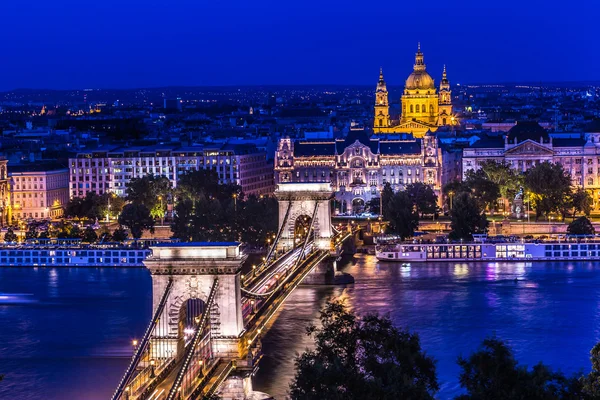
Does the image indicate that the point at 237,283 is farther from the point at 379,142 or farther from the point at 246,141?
the point at 246,141

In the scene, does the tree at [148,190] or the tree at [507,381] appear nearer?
the tree at [507,381]

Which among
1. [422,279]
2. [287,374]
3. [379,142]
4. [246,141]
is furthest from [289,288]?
[246,141]

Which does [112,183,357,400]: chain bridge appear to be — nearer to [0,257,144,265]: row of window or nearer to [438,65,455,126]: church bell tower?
[0,257,144,265]: row of window

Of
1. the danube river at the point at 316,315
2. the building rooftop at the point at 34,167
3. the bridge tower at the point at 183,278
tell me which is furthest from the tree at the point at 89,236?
the bridge tower at the point at 183,278

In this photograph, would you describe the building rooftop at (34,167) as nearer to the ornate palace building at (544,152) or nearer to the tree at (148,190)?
the tree at (148,190)

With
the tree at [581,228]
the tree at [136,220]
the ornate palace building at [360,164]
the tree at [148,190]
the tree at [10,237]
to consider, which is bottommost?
the tree at [581,228]

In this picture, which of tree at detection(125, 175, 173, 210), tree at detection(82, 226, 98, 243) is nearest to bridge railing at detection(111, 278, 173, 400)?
tree at detection(82, 226, 98, 243)

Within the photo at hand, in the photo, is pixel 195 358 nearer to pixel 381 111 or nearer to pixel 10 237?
pixel 10 237
